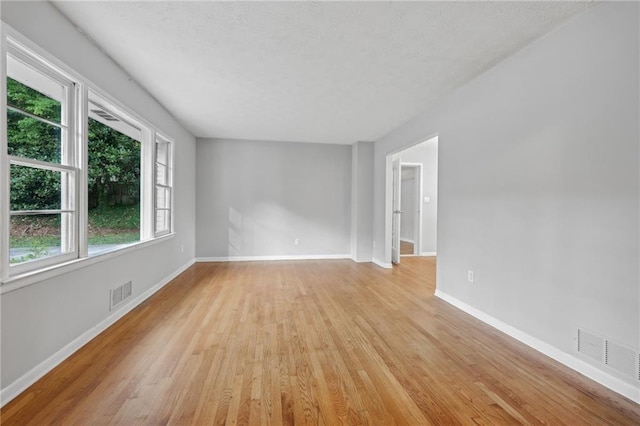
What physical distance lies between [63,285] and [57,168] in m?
0.84

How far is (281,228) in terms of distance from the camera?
620cm

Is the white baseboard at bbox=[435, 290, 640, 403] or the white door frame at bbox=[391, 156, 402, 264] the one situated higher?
the white door frame at bbox=[391, 156, 402, 264]

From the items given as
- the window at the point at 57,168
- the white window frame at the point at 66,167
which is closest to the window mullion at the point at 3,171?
the window at the point at 57,168

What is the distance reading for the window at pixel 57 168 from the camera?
5.80 feet

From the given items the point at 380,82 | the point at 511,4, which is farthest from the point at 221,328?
the point at 511,4

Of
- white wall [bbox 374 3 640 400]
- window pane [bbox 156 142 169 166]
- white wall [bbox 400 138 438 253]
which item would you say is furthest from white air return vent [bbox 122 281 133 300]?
white wall [bbox 400 138 438 253]

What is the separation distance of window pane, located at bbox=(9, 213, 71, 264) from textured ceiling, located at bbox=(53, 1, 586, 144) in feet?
4.84

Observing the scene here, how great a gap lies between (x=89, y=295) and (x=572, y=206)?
12.5ft

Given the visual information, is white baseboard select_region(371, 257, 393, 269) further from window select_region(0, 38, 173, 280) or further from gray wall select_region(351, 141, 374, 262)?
window select_region(0, 38, 173, 280)

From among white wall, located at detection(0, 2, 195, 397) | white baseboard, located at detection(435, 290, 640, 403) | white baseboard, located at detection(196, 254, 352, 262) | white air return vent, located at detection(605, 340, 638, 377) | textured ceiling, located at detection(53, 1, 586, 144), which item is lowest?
white baseboard, located at detection(435, 290, 640, 403)

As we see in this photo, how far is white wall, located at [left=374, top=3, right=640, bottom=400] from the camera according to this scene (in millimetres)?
1800

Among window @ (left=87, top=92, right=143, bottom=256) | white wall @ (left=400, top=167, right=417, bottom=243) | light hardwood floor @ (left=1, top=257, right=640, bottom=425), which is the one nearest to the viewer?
light hardwood floor @ (left=1, top=257, right=640, bottom=425)

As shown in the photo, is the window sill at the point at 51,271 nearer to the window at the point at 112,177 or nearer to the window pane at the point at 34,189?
the window at the point at 112,177

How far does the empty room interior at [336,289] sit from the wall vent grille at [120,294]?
0.10 ft
